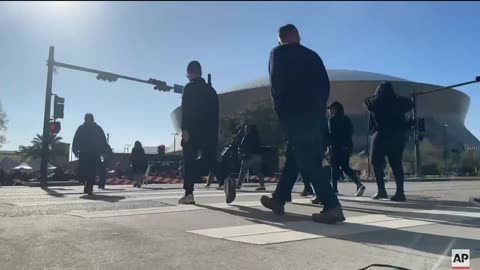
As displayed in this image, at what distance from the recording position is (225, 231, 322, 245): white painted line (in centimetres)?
350

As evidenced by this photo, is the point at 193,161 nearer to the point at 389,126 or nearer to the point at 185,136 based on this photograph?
the point at 185,136

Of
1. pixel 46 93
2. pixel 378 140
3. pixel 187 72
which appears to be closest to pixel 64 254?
pixel 187 72

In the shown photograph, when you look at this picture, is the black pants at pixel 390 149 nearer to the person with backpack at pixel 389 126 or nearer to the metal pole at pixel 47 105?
the person with backpack at pixel 389 126

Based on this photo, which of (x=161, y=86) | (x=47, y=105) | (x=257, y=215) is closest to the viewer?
(x=257, y=215)

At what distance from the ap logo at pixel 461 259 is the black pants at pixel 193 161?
12.1 ft

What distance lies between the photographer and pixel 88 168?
9.26 meters

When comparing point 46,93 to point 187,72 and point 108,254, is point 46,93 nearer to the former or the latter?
point 187,72

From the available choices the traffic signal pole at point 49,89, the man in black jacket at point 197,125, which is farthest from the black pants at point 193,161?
the traffic signal pole at point 49,89

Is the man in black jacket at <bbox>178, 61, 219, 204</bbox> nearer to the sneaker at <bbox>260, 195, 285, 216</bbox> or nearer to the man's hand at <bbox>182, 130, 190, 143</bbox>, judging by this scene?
the man's hand at <bbox>182, 130, 190, 143</bbox>

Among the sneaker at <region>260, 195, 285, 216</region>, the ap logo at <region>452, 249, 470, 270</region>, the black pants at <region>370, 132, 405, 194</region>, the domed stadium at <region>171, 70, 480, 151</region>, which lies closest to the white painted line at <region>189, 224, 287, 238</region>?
the sneaker at <region>260, 195, 285, 216</region>

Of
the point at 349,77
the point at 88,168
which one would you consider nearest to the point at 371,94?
the point at 349,77

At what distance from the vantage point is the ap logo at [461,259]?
2.87m

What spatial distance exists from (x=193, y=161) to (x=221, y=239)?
2896 millimetres

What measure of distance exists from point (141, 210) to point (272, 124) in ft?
213
